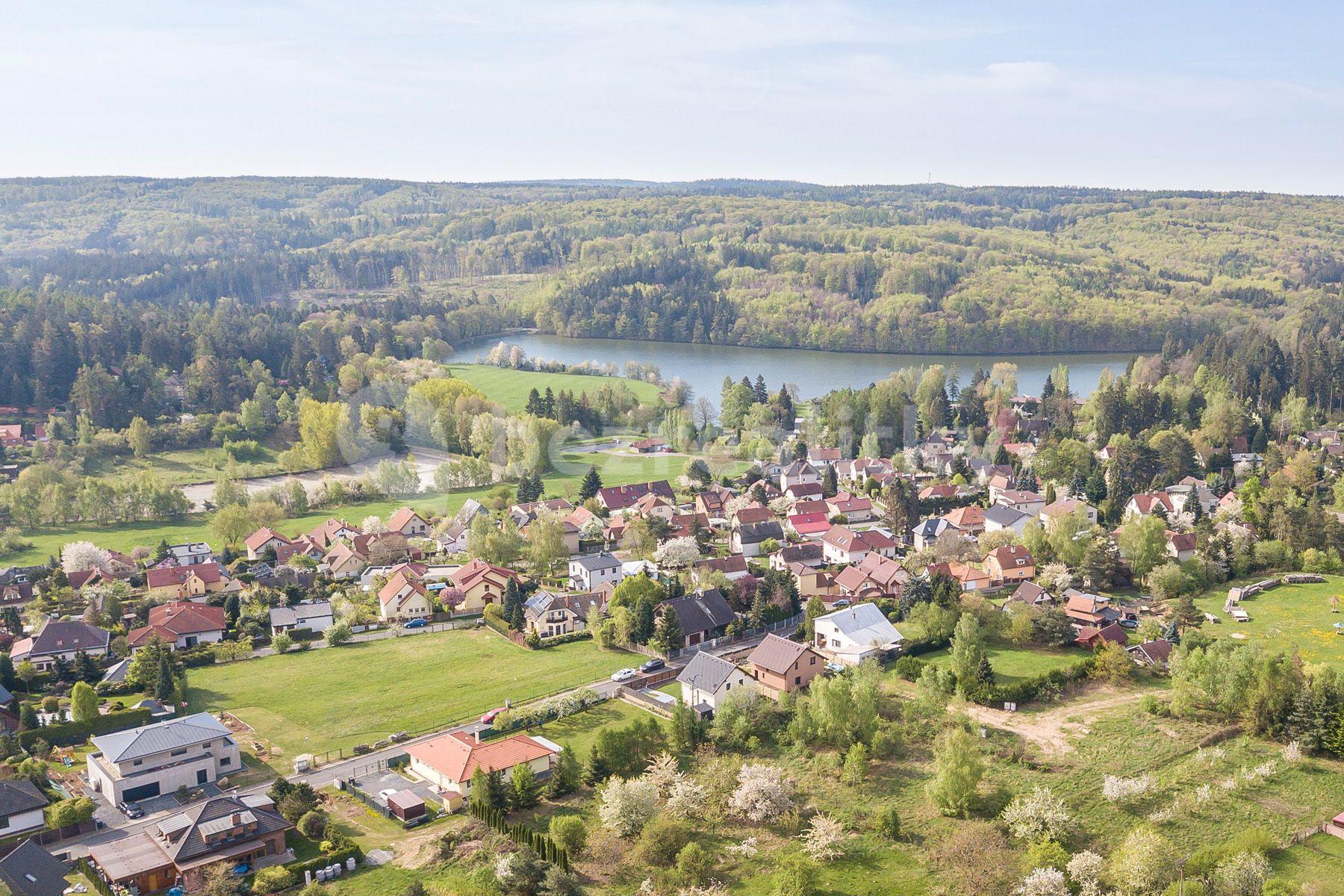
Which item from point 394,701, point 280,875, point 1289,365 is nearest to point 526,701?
point 394,701

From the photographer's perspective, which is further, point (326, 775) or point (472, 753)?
point (326, 775)

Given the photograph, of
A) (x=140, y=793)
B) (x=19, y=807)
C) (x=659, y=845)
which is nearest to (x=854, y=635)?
(x=659, y=845)

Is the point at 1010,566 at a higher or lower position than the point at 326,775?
higher

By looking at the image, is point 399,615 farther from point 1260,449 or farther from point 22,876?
point 1260,449

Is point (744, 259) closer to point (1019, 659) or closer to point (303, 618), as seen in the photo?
point (303, 618)

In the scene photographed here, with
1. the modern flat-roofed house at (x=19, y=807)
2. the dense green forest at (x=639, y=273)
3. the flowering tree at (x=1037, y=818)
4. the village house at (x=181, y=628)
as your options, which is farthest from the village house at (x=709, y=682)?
the dense green forest at (x=639, y=273)

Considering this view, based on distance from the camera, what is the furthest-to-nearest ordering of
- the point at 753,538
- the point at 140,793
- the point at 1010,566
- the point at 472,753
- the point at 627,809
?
1. the point at 753,538
2. the point at 1010,566
3. the point at 472,753
4. the point at 140,793
5. the point at 627,809
